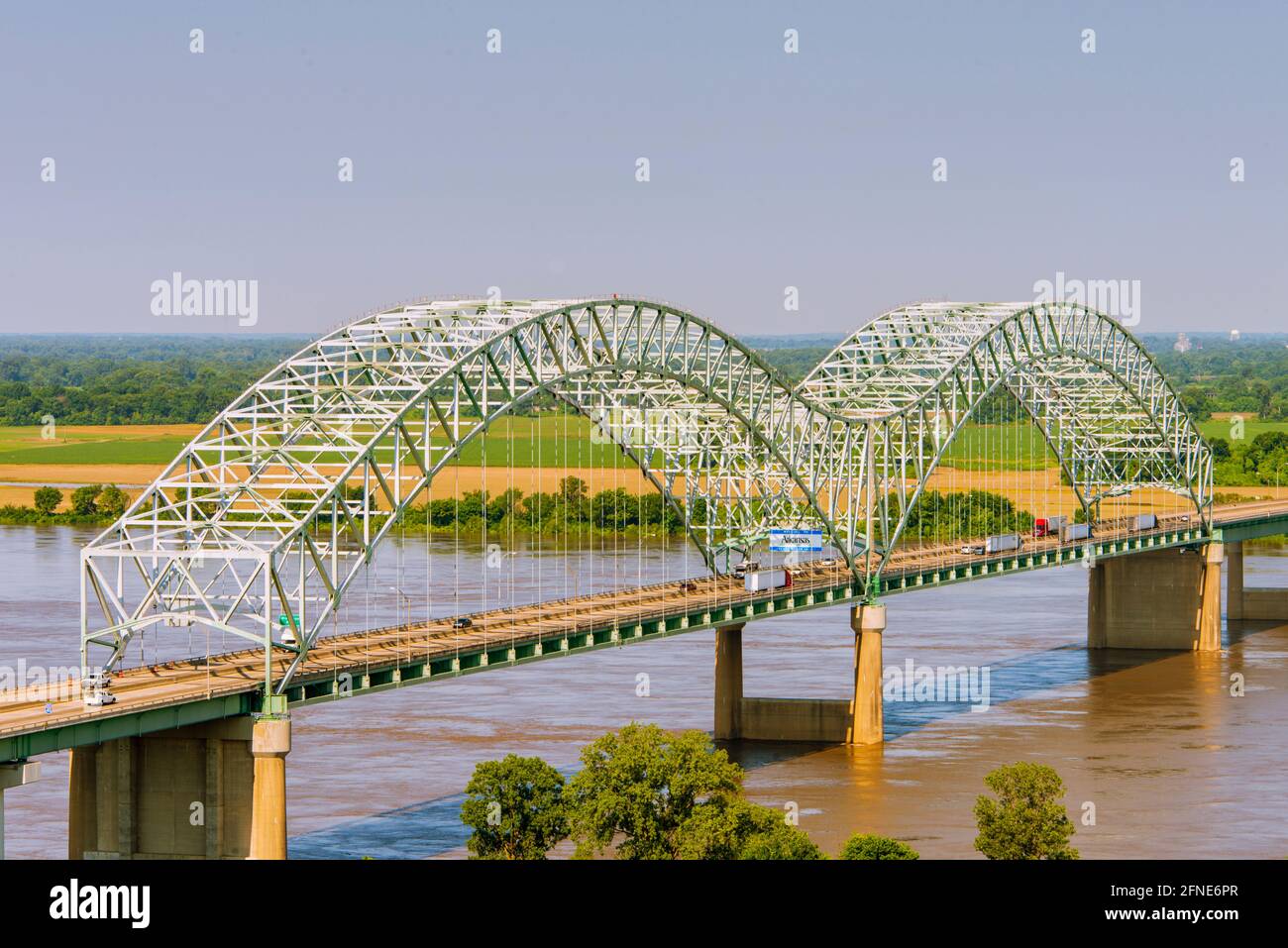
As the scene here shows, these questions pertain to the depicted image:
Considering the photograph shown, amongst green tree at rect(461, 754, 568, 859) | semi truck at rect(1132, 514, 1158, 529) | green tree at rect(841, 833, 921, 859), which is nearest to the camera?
green tree at rect(841, 833, 921, 859)

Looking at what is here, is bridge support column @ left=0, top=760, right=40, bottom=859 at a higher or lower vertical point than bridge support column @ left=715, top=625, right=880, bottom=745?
higher

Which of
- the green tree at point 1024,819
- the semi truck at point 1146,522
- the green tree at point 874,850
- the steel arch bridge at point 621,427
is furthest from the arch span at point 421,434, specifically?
the semi truck at point 1146,522

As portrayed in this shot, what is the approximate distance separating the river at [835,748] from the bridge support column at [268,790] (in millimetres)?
3763

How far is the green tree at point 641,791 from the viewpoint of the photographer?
168ft

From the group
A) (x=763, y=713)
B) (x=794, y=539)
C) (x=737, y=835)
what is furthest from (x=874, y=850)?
(x=794, y=539)

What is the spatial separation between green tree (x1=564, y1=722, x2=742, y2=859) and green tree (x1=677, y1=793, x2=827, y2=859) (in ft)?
1.71

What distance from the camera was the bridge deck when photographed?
50031mm

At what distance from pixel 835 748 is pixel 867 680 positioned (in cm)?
309

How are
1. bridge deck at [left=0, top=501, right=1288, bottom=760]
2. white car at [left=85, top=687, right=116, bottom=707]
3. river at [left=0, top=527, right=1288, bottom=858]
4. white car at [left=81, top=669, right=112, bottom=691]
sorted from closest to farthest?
bridge deck at [left=0, top=501, right=1288, bottom=760]
white car at [left=85, top=687, right=116, bottom=707]
white car at [left=81, top=669, right=112, bottom=691]
river at [left=0, top=527, right=1288, bottom=858]

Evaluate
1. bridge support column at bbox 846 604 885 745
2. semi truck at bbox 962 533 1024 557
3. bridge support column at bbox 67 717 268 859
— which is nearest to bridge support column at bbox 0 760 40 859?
bridge support column at bbox 67 717 268 859

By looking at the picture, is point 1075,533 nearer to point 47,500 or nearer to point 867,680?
point 867,680

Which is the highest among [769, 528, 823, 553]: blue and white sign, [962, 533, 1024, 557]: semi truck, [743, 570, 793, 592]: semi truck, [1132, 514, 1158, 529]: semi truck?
[1132, 514, 1158, 529]: semi truck

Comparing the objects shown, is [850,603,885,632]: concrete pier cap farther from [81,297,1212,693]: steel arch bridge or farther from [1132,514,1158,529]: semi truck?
[1132,514,1158,529]: semi truck

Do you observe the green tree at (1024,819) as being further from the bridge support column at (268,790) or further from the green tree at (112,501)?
the green tree at (112,501)
